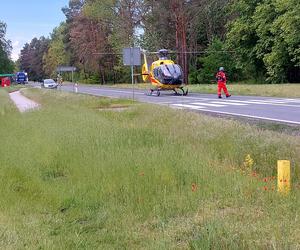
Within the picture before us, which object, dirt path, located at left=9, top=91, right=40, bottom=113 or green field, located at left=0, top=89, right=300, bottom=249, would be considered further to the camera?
dirt path, located at left=9, top=91, right=40, bottom=113

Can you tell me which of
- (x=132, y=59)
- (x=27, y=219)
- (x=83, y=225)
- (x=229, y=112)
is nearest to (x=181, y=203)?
(x=83, y=225)

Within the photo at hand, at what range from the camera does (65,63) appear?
388 ft

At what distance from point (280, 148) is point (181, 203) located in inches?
136

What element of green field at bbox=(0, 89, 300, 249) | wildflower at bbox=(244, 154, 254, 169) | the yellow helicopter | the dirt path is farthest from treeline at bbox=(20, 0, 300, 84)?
wildflower at bbox=(244, 154, 254, 169)

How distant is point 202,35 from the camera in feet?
218

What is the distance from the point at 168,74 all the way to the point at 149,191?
26.9 meters

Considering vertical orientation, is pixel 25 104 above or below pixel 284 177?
below

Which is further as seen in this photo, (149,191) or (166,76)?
(166,76)

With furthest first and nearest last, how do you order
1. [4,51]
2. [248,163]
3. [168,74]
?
[4,51], [168,74], [248,163]

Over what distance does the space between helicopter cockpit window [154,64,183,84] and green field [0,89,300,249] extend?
21.8 meters

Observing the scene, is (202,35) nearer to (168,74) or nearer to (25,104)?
(168,74)

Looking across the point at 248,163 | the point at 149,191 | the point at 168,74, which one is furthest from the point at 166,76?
the point at 149,191

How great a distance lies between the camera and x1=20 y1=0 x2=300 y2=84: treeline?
4597 cm

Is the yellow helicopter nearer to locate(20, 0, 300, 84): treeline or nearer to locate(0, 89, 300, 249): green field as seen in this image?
locate(20, 0, 300, 84): treeline
